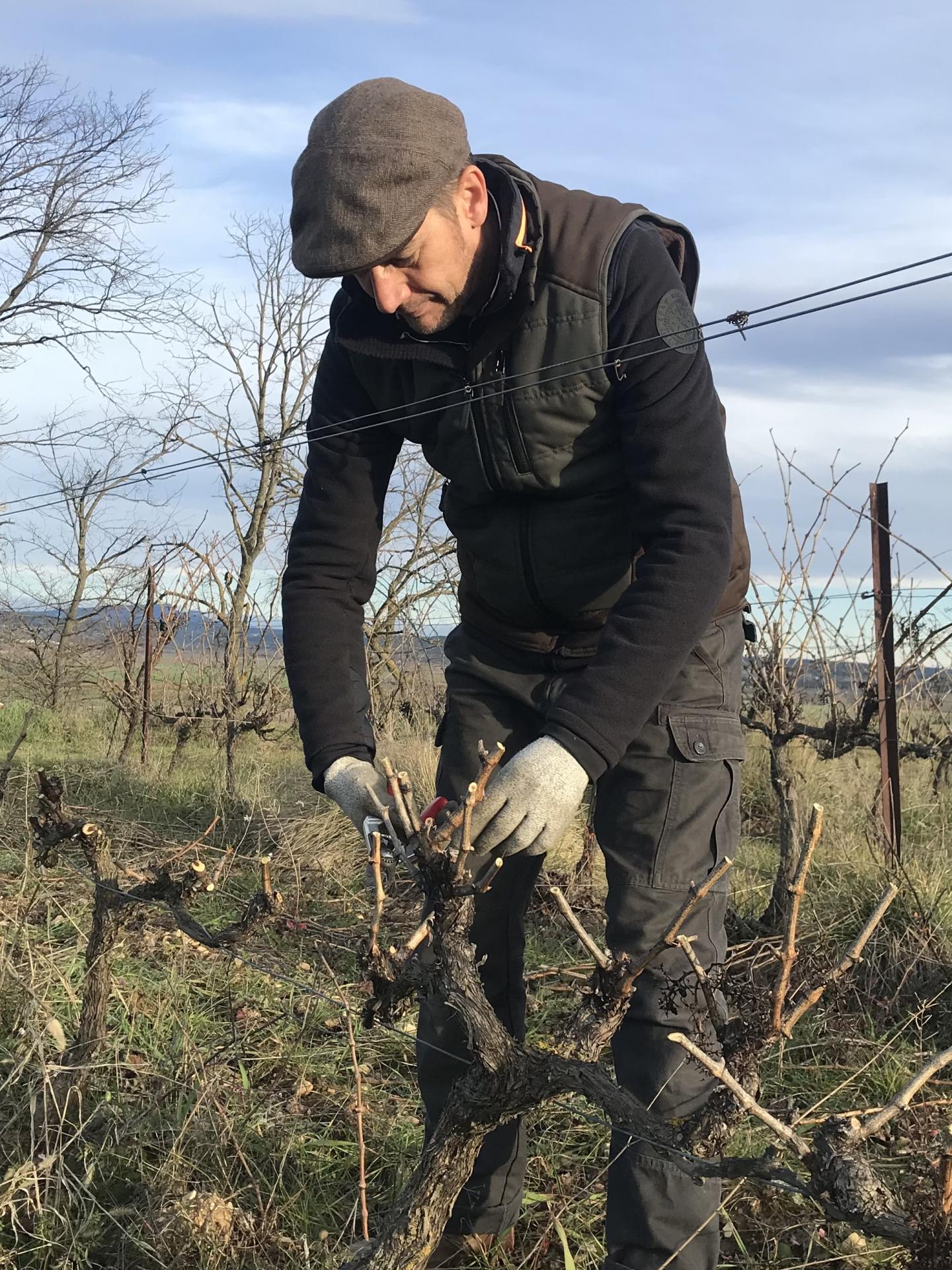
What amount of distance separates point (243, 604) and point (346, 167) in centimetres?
695

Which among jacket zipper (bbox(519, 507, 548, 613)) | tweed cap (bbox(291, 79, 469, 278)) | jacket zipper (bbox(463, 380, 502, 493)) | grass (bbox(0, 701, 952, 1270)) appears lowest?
grass (bbox(0, 701, 952, 1270))

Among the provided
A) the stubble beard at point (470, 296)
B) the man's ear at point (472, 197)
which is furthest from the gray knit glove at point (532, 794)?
the man's ear at point (472, 197)

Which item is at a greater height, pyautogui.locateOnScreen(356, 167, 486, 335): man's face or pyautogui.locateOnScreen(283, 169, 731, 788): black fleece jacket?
pyautogui.locateOnScreen(356, 167, 486, 335): man's face

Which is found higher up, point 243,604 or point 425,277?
point 425,277

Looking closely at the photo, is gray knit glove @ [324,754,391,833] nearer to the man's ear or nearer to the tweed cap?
the tweed cap

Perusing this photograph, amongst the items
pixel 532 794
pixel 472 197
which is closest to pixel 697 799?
pixel 532 794

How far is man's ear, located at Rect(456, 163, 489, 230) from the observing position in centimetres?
205

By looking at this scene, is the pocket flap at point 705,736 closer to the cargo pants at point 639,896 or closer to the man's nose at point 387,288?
the cargo pants at point 639,896

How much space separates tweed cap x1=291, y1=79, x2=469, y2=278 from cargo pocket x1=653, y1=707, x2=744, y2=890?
41.7 inches

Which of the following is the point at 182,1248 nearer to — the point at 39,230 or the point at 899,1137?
the point at 899,1137

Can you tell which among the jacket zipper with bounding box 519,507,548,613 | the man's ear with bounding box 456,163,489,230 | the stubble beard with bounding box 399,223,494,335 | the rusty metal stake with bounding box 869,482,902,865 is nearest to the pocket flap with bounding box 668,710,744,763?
the jacket zipper with bounding box 519,507,548,613

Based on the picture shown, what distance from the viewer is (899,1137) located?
1546mm

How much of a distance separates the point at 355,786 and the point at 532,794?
47cm

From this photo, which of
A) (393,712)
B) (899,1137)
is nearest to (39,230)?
(393,712)
